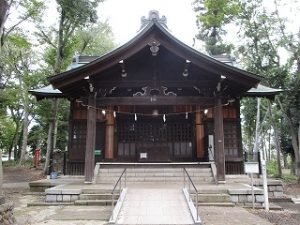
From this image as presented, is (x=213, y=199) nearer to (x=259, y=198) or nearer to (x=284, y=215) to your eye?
(x=259, y=198)

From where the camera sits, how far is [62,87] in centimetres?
1145

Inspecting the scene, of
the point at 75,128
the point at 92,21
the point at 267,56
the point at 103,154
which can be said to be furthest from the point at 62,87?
the point at 267,56

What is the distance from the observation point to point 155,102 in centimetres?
1190

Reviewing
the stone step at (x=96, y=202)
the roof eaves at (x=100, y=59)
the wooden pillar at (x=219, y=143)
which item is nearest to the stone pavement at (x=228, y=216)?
the wooden pillar at (x=219, y=143)

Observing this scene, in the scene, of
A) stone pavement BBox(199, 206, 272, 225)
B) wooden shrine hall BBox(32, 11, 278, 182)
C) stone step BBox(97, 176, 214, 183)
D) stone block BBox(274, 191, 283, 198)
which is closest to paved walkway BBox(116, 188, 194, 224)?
stone pavement BBox(199, 206, 272, 225)

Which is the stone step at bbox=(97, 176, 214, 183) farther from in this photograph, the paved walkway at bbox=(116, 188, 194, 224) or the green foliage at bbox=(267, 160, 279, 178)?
the green foliage at bbox=(267, 160, 279, 178)

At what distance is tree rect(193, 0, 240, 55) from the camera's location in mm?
27344

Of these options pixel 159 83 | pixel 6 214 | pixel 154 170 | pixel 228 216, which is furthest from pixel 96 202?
pixel 159 83

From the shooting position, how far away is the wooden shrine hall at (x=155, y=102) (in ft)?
36.5

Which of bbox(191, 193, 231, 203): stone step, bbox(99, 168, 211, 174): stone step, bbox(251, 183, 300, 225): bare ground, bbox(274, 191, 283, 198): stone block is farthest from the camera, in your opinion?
bbox(99, 168, 211, 174): stone step

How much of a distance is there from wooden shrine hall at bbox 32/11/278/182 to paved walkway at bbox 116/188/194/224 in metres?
2.76

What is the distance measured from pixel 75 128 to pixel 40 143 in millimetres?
25553

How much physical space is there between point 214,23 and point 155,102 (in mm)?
19605

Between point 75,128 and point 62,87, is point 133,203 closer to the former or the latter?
point 62,87
